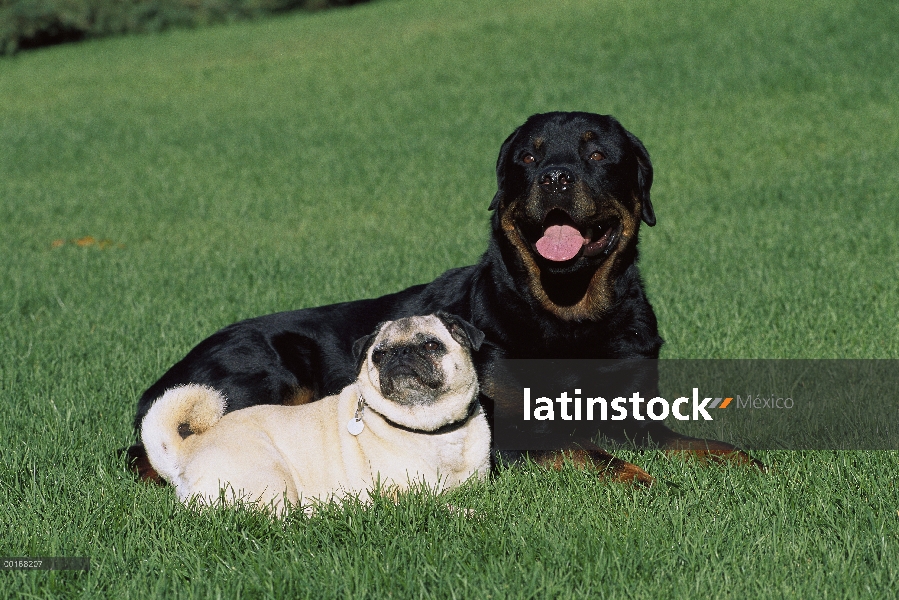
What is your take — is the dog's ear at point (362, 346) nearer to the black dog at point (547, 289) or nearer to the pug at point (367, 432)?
the pug at point (367, 432)

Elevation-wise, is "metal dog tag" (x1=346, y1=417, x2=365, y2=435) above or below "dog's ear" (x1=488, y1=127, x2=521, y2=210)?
below

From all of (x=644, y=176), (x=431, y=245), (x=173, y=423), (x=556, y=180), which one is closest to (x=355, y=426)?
(x=173, y=423)

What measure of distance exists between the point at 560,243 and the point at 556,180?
34 centimetres

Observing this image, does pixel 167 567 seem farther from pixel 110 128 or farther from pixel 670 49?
pixel 670 49

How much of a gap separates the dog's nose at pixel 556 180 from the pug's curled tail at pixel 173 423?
199cm

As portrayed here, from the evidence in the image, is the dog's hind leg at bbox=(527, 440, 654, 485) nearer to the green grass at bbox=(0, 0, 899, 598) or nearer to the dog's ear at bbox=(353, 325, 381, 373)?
the green grass at bbox=(0, 0, 899, 598)

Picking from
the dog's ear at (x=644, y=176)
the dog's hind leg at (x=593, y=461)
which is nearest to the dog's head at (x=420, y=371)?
the dog's hind leg at (x=593, y=461)

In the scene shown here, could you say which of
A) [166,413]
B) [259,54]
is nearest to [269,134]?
[259,54]

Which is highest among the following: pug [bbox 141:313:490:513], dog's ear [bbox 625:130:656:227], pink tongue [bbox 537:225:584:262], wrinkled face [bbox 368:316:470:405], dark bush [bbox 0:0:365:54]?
dark bush [bbox 0:0:365:54]

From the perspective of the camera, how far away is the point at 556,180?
4.95 meters

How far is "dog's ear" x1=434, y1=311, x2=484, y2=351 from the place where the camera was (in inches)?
174

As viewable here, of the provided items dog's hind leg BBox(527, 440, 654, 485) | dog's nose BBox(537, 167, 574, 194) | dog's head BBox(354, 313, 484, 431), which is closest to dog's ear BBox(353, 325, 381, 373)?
dog's head BBox(354, 313, 484, 431)

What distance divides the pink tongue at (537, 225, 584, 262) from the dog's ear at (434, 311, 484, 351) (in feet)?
2.46

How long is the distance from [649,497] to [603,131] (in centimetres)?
215
